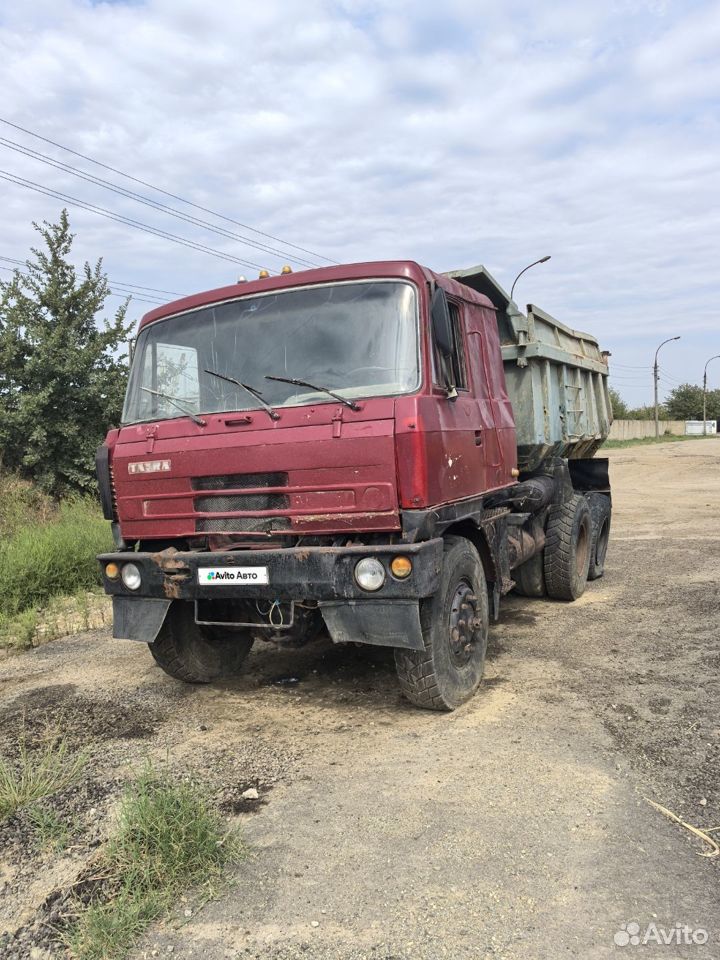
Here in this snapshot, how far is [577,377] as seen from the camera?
8.34 m

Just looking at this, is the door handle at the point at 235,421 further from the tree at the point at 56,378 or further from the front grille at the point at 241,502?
the tree at the point at 56,378

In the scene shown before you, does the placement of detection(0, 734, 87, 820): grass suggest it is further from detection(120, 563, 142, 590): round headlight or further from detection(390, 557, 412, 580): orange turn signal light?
detection(390, 557, 412, 580): orange turn signal light

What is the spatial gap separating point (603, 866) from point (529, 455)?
14.1 ft

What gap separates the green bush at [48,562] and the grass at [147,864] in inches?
198

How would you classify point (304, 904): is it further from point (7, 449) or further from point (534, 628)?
point (7, 449)

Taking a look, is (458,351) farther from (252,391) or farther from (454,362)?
(252,391)

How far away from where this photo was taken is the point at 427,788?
11.5 ft

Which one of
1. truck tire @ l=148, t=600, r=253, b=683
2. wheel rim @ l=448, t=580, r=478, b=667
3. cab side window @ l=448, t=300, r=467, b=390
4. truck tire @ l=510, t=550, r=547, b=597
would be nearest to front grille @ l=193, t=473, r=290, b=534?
truck tire @ l=148, t=600, r=253, b=683

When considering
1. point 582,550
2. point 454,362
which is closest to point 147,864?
point 454,362

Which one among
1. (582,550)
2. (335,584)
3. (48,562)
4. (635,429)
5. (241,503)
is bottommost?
(582,550)

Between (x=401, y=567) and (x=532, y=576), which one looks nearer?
(x=401, y=567)

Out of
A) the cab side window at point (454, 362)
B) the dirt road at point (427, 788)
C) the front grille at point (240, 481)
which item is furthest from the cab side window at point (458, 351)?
the dirt road at point (427, 788)

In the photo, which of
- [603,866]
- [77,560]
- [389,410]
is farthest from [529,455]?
[77,560]

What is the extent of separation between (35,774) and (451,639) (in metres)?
2.30
